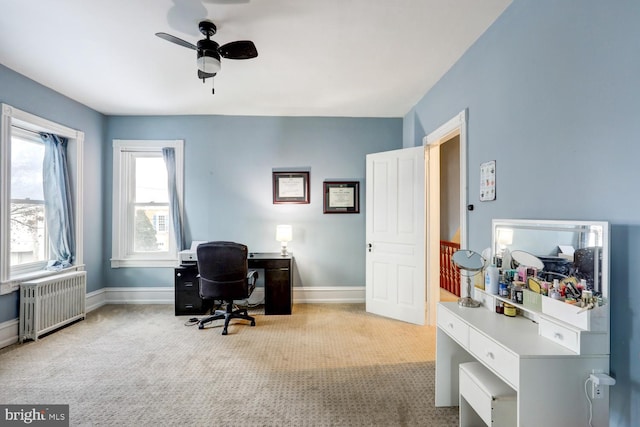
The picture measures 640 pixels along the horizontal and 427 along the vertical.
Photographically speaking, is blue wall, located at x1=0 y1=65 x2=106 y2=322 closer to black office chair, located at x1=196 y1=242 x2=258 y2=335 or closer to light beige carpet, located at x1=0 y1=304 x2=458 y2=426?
light beige carpet, located at x1=0 y1=304 x2=458 y2=426

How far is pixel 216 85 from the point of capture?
3.36 metres

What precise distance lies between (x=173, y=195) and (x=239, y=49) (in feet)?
8.88

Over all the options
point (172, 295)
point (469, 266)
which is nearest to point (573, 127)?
point (469, 266)

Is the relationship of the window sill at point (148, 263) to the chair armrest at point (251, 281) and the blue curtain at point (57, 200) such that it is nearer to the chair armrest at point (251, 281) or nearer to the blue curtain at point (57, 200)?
the blue curtain at point (57, 200)

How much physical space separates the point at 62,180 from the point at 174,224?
1.35 metres

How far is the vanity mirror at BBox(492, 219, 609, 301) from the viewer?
1.32 meters

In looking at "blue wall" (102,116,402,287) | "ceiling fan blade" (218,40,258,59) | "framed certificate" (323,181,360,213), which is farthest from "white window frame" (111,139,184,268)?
"ceiling fan blade" (218,40,258,59)

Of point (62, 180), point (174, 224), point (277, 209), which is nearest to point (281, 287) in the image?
point (277, 209)

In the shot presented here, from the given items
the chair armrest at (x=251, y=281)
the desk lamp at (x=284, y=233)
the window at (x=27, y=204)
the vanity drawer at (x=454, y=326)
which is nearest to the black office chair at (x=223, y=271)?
the chair armrest at (x=251, y=281)

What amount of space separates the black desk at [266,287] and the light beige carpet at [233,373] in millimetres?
275

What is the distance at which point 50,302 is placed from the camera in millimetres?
3258

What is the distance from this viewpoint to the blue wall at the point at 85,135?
10.0 ft

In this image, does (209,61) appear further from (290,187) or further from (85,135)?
(85,135)

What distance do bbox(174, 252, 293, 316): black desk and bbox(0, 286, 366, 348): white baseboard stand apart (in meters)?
0.51
